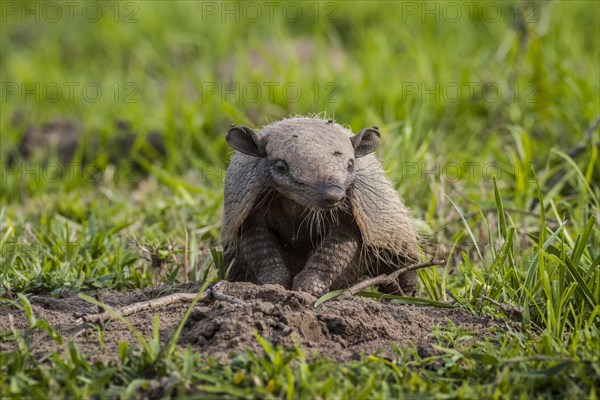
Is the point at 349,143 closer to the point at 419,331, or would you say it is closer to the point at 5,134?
the point at 419,331

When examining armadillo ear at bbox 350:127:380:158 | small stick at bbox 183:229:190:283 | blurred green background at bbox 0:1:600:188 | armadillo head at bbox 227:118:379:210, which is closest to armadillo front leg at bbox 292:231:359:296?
armadillo head at bbox 227:118:379:210

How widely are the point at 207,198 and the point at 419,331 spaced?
2847 millimetres

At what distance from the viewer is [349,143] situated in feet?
13.8

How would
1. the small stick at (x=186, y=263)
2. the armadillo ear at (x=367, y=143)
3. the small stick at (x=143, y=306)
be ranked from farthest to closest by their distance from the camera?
the small stick at (x=186, y=263) → the armadillo ear at (x=367, y=143) → the small stick at (x=143, y=306)

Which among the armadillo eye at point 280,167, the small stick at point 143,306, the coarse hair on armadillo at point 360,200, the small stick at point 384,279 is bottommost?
the small stick at point 143,306

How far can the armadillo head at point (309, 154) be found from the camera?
3.88m

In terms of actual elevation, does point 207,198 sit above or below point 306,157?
below

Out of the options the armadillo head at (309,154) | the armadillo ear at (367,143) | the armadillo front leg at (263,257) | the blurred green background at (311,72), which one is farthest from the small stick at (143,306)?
the blurred green background at (311,72)

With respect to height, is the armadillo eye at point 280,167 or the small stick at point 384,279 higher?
the armadillo eye at point 280,167

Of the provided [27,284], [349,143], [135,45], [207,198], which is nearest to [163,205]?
[207,198]

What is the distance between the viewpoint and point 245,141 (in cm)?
423

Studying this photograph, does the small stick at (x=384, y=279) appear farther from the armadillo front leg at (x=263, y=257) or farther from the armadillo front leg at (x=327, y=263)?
the armadillo front leg at (x=263, y=257)

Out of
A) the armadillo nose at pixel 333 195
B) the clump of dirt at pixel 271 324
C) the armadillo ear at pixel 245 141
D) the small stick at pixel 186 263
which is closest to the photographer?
the clump of dirt at pixel 271 324

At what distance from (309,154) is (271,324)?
2.65ft
